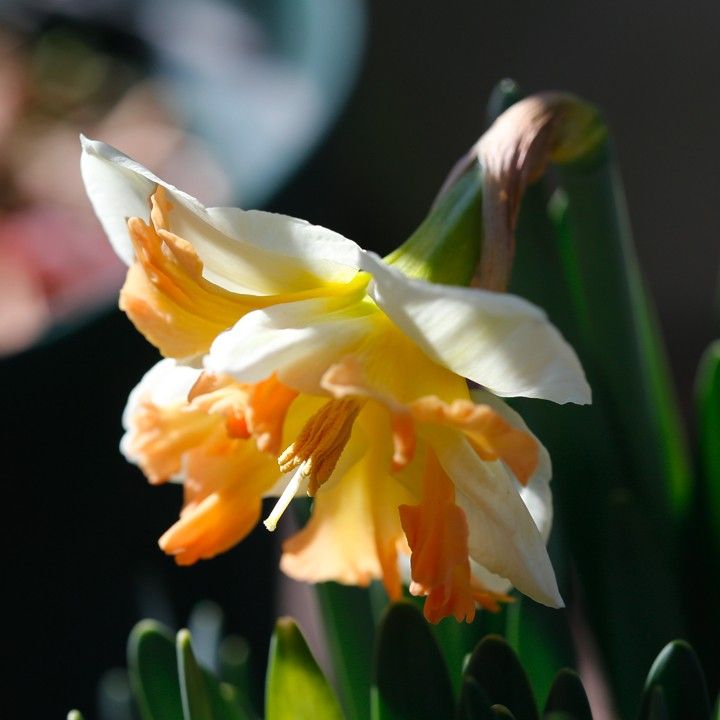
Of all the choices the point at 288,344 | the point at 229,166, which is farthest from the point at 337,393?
the point at 229,166

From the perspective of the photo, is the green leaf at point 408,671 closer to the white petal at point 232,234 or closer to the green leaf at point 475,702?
the green leaf at point 475,702

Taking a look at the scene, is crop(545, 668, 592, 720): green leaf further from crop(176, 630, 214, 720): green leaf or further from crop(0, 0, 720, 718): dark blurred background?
crop(0, 0, 720, 718): dark blurred background

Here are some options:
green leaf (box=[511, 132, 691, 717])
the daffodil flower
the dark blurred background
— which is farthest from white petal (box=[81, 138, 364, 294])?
the dark blurred background

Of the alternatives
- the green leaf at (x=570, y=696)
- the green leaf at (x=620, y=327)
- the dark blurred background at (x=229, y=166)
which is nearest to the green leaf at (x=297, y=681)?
the green leaf at (x=570, y=696)

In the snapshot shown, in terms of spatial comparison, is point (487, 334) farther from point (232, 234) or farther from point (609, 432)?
point (609, 432)

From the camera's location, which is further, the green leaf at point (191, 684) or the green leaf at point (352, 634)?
the green leaf at point (352, 634)

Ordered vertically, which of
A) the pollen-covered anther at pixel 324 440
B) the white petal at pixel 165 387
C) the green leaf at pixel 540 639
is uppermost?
the white petal at pixel 165 387
